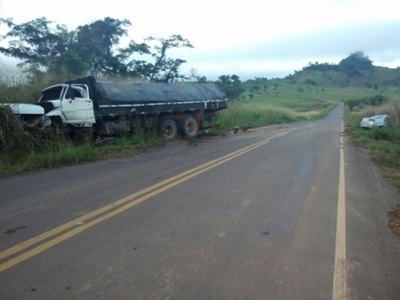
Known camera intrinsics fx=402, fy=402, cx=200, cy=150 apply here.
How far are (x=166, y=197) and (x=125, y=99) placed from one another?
1062cm

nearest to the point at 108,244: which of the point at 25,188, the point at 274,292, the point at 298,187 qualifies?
the point at 274,292

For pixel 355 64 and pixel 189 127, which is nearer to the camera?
pixel 189 127

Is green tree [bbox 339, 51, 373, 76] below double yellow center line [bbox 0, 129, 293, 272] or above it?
above

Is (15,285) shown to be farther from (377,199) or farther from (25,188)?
(377,199)

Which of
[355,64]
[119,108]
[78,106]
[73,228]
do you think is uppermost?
[355,64]

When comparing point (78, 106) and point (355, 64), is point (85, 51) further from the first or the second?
point (355, 64)

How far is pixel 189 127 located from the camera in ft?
68.3

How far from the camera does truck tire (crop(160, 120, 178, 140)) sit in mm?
18969

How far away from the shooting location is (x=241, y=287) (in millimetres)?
3770

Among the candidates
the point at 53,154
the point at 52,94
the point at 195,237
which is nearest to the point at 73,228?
the point at 195,237

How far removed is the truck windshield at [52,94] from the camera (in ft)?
49.0

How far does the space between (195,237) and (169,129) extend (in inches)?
579

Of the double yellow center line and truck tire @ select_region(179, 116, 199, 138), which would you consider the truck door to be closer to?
truck tire @ select_region(179, 116, 199, 138)

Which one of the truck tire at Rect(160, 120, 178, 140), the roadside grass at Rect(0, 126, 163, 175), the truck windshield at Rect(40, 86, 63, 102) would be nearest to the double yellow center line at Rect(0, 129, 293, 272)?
the roadside grass at Rect(0, 126, 163, 175)
